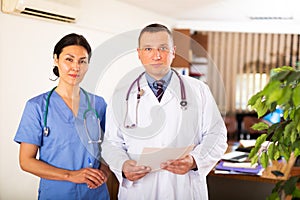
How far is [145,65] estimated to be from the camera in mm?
1491

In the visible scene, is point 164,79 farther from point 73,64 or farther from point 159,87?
point 73,64

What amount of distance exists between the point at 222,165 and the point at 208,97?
3.48 feet

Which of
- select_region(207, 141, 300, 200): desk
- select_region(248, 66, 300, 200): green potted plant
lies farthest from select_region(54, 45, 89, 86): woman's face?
select_region(207, 141, 300, 200): desk

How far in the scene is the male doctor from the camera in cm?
148

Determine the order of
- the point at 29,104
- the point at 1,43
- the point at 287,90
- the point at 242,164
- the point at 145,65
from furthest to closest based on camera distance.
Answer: the point at 242,164
the point at 1,43
the point at 29,104
the point at 145,65
the point at 287,90

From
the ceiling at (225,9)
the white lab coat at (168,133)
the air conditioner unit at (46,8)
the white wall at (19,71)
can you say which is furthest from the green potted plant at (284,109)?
the ceiling at (225,9)

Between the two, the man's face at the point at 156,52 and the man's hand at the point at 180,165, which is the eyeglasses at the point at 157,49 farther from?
the man's hand at the point at 180,165

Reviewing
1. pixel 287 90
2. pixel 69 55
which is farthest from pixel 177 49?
pixel 287 90

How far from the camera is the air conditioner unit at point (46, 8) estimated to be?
5.93 ft

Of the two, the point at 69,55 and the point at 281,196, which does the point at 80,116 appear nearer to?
the point at 69,55

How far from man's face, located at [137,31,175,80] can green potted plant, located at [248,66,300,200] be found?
495mm

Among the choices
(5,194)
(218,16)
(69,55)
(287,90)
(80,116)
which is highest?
(218,16)

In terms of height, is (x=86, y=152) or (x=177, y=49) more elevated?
(x=177, y=49)

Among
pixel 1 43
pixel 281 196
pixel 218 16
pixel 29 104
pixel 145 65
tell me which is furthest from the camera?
pixel 218 16
